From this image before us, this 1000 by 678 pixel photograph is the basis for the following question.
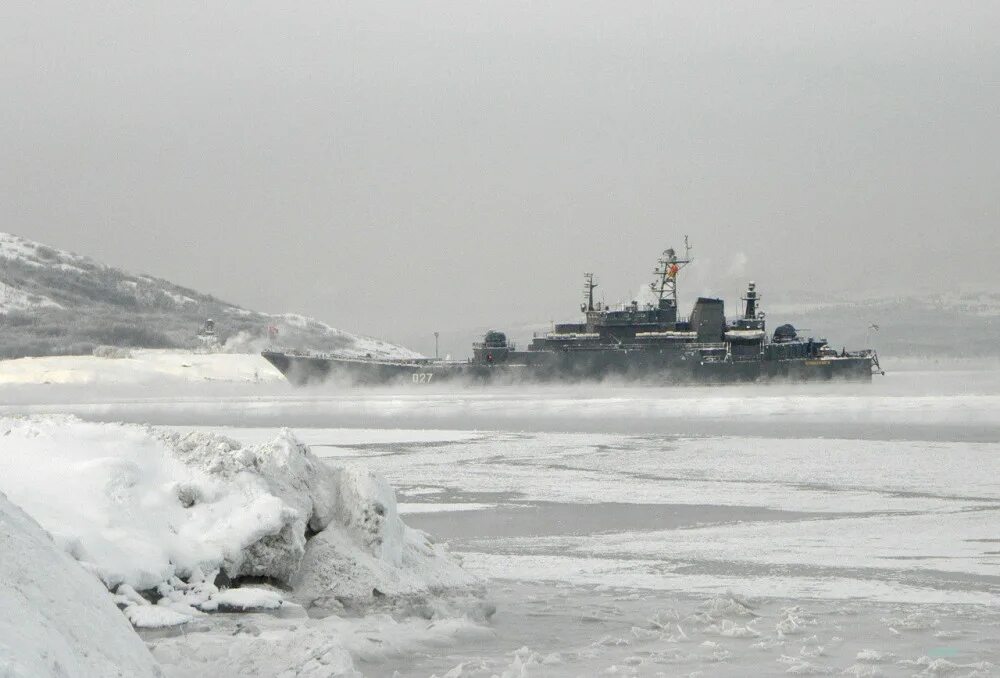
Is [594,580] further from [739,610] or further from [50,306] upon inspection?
[50,306]

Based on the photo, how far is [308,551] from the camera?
27.8 ft

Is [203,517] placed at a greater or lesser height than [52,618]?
lesser

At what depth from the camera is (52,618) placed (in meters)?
4.24

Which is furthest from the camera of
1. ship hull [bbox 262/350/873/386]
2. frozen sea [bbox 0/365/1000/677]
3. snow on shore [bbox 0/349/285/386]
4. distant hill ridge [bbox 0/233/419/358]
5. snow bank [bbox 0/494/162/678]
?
distant hill ridge [bbox 0/233/419/358]

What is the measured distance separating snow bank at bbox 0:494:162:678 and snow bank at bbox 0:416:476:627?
6.82 feet

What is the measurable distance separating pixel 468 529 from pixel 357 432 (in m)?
14.1

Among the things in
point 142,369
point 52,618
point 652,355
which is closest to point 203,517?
point 52,618

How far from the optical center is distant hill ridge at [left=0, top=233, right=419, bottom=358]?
101 metres

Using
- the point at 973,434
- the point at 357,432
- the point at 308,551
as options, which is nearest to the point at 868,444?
the point at 973,434

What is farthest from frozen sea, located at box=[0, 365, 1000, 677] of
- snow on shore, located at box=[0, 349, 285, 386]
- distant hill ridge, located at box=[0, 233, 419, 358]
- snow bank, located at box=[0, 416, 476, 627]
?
distant hill ridge, located at box=[0, 233, 419, 358]

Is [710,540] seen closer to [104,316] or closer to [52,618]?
[52,618]

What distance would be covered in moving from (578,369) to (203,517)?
48.1 meters

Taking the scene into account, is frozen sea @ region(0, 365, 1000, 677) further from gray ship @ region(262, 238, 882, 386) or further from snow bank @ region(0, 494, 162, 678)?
gray ship @ region(262, 238, 882, 386)

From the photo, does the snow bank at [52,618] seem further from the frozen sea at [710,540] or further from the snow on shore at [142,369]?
the snow on shore at [142,369]
